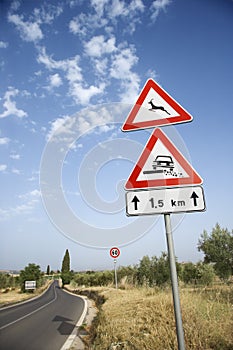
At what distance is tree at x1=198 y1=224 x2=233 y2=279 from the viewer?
70.5 feet

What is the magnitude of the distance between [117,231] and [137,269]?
78.2 feet

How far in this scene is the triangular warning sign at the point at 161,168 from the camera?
234 cm

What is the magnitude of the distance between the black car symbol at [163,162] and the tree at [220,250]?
21381mm

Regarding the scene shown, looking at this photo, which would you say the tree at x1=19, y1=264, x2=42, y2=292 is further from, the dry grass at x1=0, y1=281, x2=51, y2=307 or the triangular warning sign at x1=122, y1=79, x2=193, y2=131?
the triangular warning sign at x1=122, y1=79, x2=193, y2=131

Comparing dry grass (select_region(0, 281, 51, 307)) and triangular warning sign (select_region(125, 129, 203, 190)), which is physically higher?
triangular warning sign (select_region(125, 129, 203, 190))

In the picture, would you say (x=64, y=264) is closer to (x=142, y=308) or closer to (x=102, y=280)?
(x=102, y=280)

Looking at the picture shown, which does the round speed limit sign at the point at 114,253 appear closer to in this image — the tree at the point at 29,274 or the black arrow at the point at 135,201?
the black arrow at the point at 135,201

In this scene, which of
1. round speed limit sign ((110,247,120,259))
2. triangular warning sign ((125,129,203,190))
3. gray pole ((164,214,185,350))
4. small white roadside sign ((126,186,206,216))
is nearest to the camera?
gray pole ((164,214,185,350))

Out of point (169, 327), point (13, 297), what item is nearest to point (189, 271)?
point (13, 297)

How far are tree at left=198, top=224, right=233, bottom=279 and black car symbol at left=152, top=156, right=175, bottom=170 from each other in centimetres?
2138

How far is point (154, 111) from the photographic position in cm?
262

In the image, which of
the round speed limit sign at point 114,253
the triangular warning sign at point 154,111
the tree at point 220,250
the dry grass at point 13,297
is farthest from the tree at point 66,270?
the triangular warning sign at point 154,111

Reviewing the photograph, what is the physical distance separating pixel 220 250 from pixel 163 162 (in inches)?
881

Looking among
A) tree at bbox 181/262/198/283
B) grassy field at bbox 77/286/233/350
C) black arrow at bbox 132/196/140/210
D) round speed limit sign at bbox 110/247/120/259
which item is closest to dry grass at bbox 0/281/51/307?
round speed limit sign at bbox 110/247/120/259
